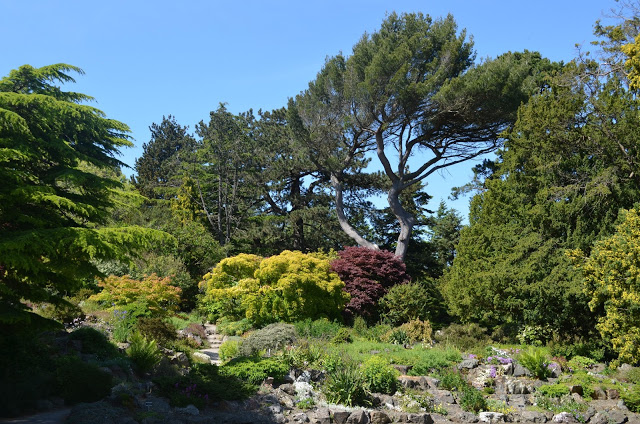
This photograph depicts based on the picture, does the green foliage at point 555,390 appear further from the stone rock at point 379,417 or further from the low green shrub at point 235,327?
the low green shrub at point 235,327

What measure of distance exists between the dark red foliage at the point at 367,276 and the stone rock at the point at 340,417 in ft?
32.4

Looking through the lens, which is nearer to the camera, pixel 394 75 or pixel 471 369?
pixel 471 369

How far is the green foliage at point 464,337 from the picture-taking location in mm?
16469

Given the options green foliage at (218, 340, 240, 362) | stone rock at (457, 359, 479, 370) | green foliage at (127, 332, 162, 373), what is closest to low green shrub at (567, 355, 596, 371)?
stone rock at (457, 359, 479, 370)

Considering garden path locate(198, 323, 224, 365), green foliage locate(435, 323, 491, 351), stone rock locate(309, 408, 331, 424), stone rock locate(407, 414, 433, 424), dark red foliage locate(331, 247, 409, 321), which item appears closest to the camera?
stone rock locate(309, 408, 331, 424)

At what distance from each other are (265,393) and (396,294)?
9798 mm

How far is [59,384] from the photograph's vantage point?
902 centimetres

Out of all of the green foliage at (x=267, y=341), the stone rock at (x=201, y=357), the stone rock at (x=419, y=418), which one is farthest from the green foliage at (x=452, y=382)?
the stone rock at (x=201, y=357)

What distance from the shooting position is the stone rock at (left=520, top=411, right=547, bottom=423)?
10758mm

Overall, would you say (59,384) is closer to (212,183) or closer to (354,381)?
(354,381)

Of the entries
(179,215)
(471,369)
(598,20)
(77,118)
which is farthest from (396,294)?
(179,215)

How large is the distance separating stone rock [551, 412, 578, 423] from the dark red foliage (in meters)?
9.59

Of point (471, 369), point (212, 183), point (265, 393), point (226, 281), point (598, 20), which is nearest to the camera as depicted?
point (265, 393)

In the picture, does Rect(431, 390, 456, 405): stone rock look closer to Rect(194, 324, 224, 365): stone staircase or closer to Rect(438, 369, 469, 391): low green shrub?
Rect(438, 369, 469, 391): low green shrub
